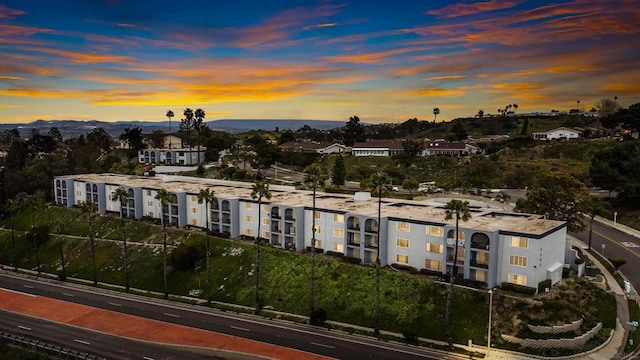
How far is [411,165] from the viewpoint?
156250 mm

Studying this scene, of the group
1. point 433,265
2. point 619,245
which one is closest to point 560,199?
point 619,245

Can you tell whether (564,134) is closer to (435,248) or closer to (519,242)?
(435,248)

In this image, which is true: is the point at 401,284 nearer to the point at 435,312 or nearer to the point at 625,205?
the point at 435,312

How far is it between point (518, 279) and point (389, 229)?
20291 mm

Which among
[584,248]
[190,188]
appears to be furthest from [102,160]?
[584,248]

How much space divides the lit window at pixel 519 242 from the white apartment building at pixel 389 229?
126 mm

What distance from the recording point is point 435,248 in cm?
7181

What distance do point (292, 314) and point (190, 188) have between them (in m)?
54.2

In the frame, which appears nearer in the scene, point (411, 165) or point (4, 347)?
point (4, 347)

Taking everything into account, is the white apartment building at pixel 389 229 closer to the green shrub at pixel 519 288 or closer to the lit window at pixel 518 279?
the lit window at pixel 518 279

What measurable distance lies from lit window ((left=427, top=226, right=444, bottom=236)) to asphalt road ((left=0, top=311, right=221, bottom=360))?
35.7 m

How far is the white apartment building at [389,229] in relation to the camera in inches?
2589

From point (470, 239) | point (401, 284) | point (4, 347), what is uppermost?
point (470, 239)

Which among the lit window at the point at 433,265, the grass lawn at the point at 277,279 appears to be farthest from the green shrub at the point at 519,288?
the lit window at the point at 433,265
